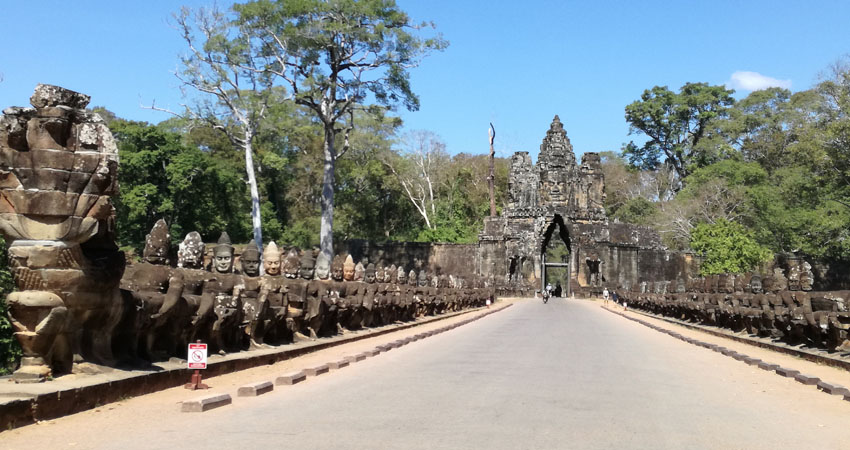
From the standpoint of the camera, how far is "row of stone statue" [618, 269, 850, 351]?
14.1 metres

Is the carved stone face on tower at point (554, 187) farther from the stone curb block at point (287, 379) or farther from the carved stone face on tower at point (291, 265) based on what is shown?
the stone curb block at point (287, 379)

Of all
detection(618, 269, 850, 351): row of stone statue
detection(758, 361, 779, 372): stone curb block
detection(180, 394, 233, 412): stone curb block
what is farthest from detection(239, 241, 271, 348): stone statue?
detection(618, 269, 850, 351): row of stone statue

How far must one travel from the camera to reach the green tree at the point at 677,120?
76.9 metres

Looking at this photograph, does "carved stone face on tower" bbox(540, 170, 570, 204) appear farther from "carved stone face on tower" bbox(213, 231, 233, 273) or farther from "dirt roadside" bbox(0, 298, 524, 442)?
"dirt roadside" bbox(0, 298, 524, 442)

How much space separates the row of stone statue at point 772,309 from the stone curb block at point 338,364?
849 centimetres

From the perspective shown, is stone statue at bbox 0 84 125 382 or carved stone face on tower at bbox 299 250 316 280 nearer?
stone statue at bbox 0 84 125 382

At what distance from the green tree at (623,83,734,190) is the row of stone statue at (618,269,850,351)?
48.5 meters

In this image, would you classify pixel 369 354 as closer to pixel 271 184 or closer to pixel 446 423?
pixel 446 423

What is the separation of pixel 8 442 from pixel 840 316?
1302 centimetres

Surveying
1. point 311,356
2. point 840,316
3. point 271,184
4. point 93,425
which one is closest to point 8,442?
point 93,425

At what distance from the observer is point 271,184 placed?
6625cm

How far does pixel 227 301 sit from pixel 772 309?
42.5 feet

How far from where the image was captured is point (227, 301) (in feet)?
36.7

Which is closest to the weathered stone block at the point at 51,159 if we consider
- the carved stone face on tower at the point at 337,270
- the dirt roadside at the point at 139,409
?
the dirt roadside at the point at 139,409
